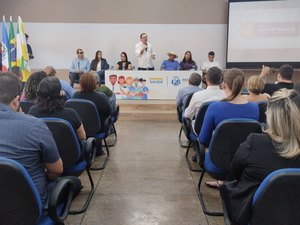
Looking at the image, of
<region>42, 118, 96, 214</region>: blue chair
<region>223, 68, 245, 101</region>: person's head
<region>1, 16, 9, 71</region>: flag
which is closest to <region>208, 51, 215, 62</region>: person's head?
<region>1, 16, 9, 71</region>: flag

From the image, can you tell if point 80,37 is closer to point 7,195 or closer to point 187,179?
point 187,179

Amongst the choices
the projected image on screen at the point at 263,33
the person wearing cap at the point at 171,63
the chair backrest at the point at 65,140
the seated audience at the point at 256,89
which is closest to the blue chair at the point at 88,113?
the chair backrest at the point at 65,140

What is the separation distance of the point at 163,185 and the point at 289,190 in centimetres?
185

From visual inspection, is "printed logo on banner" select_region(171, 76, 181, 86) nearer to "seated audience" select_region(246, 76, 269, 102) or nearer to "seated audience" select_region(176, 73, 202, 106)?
"seated audience" select_region(176, 73, 202, 106)

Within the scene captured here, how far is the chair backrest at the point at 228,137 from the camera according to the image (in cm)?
209

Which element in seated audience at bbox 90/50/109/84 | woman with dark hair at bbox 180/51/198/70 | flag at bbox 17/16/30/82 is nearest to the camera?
flag at bbox 17/16/30/82

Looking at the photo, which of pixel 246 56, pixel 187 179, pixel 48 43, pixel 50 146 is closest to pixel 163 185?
pixel 187 179

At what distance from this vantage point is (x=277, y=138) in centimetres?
133

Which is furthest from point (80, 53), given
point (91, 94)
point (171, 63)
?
point (91, 94)

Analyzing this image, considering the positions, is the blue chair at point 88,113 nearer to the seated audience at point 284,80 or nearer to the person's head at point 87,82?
the person's head at point 87,82

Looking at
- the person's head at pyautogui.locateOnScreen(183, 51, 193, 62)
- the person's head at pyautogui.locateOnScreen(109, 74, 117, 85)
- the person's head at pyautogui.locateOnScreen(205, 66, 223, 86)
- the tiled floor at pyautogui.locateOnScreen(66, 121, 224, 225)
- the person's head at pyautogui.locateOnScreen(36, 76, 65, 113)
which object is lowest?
the tiled floor at pyautogui.locateOnScreen(66, 121, 224, 225)

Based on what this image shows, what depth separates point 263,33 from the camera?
834cm

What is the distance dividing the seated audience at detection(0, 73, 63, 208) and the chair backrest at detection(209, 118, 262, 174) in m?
1.12

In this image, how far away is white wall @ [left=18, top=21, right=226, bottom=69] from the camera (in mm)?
8734
